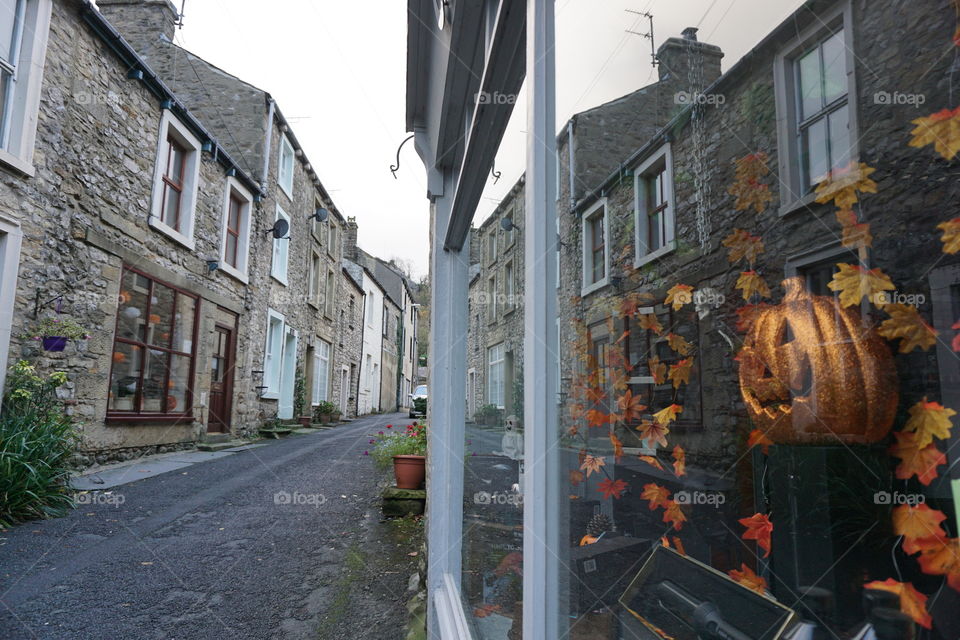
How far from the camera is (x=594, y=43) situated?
0.73 m

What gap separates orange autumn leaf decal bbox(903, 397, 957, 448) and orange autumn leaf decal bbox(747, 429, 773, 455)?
0.59 feet

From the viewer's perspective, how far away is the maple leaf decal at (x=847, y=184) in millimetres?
391

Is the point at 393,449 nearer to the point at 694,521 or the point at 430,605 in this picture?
the point at 430,605

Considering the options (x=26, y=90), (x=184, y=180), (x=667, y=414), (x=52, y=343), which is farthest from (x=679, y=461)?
(x=184, y=180)

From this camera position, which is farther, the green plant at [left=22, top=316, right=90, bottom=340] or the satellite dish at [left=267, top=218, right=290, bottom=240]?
the satellite dish at [left=267, top=218, right=290, bottom=240]

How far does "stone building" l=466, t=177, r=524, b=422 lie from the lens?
114 centimetres

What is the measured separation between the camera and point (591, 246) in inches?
30.7

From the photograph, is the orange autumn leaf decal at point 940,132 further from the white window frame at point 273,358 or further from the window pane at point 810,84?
the white window frame at point 273,358

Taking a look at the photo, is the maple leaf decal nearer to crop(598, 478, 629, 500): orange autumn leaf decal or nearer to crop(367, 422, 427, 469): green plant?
crop(598, 478, 629, 500): orange autumn leaf decal

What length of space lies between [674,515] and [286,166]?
1321cm

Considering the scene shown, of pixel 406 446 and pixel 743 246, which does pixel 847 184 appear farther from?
pixel 406 446

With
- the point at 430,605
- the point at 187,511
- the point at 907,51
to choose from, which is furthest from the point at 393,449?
the point at 907,51

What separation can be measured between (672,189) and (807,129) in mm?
185

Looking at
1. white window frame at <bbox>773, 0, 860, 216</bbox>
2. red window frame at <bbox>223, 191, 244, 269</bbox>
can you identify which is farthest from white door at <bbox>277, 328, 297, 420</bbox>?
white window frame at <bbox>773, 0, 860, 216</bbox>
